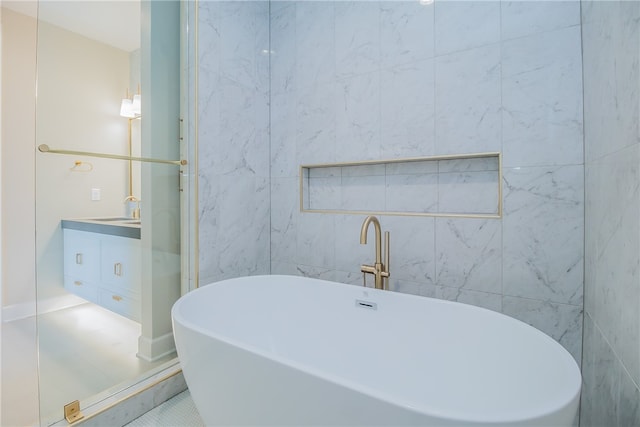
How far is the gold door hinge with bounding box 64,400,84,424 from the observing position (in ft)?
3.93

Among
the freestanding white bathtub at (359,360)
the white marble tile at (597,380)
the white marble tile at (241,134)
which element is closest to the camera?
the freestanding white bathtub at (359,360)

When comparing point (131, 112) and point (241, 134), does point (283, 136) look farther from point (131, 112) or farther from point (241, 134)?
point (131, 112)

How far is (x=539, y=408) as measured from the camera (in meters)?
0.62

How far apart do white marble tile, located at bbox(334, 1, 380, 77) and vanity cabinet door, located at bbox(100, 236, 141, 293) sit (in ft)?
5.08

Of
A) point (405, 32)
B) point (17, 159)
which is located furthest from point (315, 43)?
point (17, 159)

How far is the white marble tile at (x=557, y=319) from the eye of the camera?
4.32 ft

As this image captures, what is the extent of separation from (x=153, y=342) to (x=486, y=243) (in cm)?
179

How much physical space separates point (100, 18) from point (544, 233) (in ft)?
7.54

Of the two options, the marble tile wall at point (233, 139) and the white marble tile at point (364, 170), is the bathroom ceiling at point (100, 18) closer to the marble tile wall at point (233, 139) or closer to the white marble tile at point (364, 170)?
the marble tile wall at point (233, 139)

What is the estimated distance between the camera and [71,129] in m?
1.31

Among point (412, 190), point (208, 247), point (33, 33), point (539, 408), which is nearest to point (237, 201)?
point (208, 247)

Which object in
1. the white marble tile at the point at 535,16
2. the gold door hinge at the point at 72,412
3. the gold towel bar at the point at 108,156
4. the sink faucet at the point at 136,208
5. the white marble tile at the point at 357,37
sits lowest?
the gold door hinge at the point at 72,412

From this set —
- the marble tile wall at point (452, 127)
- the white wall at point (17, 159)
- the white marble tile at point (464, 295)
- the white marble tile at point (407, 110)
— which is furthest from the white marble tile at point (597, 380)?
the white wall at point (17, 159)

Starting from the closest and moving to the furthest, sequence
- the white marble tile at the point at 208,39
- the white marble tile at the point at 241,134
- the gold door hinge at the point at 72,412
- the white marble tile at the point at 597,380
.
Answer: the white marble tile at the point at 597,380
the gold door hinge at the point at 72,412
the white marble tile at the point at 208,39
the white marble tile at the point at 241,134
